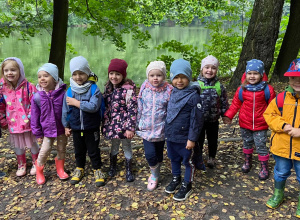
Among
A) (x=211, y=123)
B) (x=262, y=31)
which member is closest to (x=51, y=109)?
(x=211, y=123)

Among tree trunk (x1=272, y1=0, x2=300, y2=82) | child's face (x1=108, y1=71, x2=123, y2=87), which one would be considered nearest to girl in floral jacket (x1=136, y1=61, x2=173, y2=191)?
child's face (x1=108, y1=71, x2=123, y2=87)

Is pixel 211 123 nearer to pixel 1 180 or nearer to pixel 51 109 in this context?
pixel 51 109

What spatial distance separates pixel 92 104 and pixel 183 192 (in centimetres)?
169

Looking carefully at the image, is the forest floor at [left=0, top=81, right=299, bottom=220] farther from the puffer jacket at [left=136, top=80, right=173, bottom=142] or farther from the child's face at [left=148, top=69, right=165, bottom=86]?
the child's face at [left=148, top=69, right=165, bottom=86]

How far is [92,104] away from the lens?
3.35 m

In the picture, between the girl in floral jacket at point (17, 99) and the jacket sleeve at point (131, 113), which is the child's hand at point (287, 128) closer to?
the jacket sleeve at point (131, 113)

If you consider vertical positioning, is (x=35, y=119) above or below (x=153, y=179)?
above

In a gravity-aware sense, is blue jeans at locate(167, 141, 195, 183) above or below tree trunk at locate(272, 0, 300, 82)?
below

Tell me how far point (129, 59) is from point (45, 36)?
56.8 ft

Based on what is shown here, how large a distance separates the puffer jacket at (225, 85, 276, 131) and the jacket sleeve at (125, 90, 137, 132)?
1.36 metres

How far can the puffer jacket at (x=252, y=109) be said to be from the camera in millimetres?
3402

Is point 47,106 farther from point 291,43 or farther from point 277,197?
point 291,43

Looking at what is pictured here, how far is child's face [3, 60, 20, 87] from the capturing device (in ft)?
11.9

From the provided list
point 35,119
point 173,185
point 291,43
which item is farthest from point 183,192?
point 291,43
